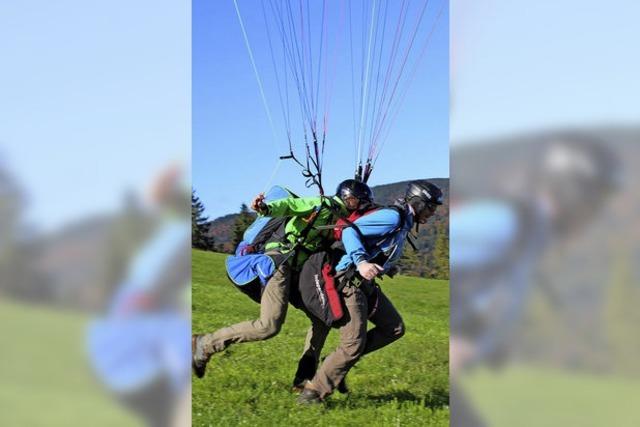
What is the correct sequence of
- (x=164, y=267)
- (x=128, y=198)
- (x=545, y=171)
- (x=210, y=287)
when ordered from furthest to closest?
(x=210, y=287) < (x=164, y=267) < (x=128, y=198) < (x=545, y=171)

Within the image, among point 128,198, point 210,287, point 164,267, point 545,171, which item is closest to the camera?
point 545,171

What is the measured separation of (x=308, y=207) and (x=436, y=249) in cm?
82

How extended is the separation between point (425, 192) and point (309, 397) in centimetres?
142

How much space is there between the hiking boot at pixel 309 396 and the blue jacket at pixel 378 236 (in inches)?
32.4

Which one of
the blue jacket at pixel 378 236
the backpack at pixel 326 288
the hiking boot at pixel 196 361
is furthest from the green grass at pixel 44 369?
the blue jacket at pixel 378 236

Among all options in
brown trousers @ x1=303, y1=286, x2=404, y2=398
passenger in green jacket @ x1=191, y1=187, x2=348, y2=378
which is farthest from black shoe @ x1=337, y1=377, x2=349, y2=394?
passenger in green jacket @ x1=191, y1=187, x2=348, y2=378

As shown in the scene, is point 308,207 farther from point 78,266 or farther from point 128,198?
point 78,266

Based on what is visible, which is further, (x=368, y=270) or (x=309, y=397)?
(x=309, y=397)

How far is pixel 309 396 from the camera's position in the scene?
4.75 metres

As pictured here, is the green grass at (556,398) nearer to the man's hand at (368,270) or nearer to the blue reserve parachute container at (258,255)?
the man's hand at (368,270)

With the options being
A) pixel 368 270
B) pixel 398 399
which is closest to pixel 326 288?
pixel 368 270

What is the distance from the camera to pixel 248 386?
4980 mm

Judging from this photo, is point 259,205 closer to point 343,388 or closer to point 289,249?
point 289,249

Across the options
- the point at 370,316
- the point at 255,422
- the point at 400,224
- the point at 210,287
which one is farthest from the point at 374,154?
the point at 255,422
